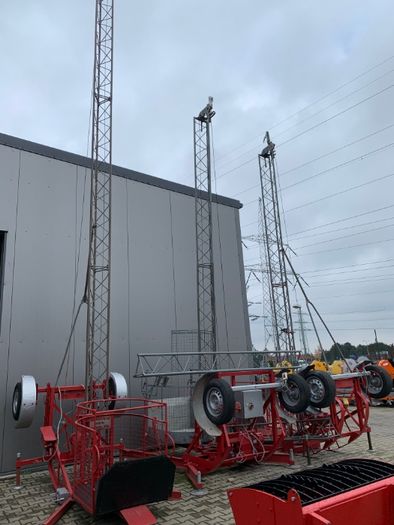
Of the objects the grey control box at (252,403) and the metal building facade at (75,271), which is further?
the metal building facade at (75,271)

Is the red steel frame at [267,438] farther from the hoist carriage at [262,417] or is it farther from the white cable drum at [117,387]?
the white cable drum at [117,387]

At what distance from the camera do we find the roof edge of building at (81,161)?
351 inches

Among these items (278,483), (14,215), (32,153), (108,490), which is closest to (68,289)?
(14,215)

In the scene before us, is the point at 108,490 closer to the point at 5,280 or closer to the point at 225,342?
the point at 5,280

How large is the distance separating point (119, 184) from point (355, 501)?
9165 mm

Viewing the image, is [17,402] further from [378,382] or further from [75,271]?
[378,382]

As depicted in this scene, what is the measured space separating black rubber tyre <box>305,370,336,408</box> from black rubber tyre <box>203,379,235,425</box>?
188 cm

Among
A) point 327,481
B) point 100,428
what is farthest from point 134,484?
point 327,481

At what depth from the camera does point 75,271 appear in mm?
9219

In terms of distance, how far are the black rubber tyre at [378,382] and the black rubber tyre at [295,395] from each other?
2.37 m

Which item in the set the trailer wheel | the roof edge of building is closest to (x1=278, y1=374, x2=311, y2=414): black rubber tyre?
the trailer wheel

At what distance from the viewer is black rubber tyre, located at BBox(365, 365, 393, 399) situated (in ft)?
25.8

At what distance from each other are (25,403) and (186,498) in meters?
3.19

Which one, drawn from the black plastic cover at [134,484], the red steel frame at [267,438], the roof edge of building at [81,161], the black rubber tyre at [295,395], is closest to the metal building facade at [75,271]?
the roof edge of building at [81,161]
